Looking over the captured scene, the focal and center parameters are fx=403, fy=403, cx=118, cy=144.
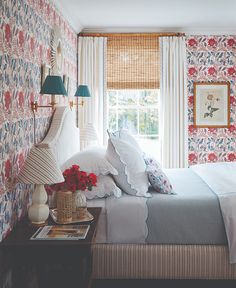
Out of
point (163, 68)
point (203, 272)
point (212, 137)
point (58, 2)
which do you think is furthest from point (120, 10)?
point (203, 272)

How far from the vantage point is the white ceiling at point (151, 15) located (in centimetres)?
434

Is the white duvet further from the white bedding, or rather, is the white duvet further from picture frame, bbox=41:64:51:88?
picture frame, bbox=41:64:51:88

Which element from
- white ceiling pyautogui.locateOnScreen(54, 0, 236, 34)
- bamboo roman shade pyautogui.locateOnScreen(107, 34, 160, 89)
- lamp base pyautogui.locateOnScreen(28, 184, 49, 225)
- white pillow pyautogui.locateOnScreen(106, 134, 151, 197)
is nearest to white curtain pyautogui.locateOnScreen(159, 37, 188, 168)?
bamboo roman shade pyautogui.locateOnScreen(107, 34, 160, 89)

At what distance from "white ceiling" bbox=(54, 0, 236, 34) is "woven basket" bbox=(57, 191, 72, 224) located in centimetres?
228

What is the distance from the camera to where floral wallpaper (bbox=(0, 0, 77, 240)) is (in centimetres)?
229

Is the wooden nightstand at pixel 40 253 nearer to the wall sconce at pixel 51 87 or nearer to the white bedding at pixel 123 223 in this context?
the white bedding at pixel 123 223

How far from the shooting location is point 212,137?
5.84 meters

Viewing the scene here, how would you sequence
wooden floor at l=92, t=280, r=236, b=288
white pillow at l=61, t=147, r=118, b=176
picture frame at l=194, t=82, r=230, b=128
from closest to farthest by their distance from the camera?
wooden floor at l=92, t=280, r=236, b=288
white pillow at l=61, t=147, r=118, b=176
picture frame at l=194, t=82, r=230, b=128

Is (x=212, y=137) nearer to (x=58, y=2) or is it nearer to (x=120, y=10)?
(x=120, y=10)

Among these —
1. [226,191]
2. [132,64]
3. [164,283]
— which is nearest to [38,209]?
[164,283]

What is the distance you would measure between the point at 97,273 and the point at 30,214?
83 cm

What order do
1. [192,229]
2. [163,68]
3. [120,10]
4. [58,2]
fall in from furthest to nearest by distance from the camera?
[163,68], [120,10], [58,2], [192,229]

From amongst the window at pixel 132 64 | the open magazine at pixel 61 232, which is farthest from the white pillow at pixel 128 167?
the window at pixel 132 64

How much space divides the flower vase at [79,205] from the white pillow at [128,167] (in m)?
0.50
